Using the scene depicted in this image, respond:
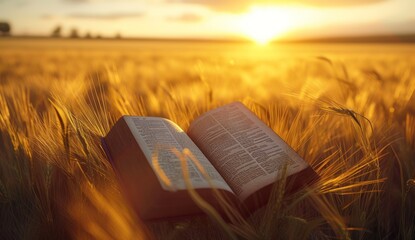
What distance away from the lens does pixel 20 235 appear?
104cm

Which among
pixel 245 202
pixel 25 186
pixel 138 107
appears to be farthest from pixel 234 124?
pixel 25 186

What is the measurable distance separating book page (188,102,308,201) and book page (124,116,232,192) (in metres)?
0.06

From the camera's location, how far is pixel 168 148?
1008 mm

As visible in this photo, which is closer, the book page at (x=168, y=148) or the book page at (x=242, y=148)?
the book page at (x=168, y=148)

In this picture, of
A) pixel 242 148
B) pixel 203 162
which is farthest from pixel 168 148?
pixel 242 148

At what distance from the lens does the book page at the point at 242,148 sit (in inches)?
39.4

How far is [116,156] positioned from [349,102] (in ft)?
3.09

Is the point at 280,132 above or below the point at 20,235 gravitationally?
above

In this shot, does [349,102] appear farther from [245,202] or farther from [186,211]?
[186,211]

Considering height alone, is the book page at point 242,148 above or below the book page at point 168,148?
Answer: below

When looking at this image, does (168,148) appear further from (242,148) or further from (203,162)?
(242,148)

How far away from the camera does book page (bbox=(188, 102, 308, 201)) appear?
3.28 feet

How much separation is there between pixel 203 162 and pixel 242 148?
14 cm

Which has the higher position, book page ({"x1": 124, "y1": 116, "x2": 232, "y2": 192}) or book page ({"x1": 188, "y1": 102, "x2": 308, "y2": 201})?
book page ({"x1": 124, "y1": 116, "x2": 232, "y2": 192})
